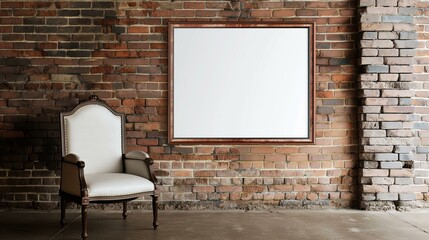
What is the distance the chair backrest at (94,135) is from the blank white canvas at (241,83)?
692mm

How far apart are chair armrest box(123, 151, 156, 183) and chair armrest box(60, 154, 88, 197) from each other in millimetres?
565

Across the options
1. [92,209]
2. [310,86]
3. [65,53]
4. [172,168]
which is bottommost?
[92,209]

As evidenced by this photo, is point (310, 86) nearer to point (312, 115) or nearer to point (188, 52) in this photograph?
point (312, 115)

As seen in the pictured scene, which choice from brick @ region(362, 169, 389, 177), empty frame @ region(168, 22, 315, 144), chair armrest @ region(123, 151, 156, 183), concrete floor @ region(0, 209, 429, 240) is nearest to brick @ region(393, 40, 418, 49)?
empty frame @ region(168, 22, 315, 144)

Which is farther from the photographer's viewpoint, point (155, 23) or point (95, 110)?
point (155, 23)

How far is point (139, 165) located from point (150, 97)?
2.97 feet

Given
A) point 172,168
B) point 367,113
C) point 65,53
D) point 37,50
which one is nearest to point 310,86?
point 367,113

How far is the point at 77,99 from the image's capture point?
4.70m

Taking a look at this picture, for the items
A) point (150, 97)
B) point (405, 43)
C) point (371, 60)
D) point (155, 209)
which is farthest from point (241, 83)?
point (405, 43)

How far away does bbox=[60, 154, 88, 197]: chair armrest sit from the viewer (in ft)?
11.9

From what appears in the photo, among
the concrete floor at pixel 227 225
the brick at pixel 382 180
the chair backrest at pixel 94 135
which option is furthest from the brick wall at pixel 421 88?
the chair backrest at pixel 94 135

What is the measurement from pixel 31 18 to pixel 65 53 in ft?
1.68

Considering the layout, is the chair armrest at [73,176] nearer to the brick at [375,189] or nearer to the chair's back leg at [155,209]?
the chair's back leg at [155,209]

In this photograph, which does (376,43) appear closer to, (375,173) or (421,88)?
(421,88)
